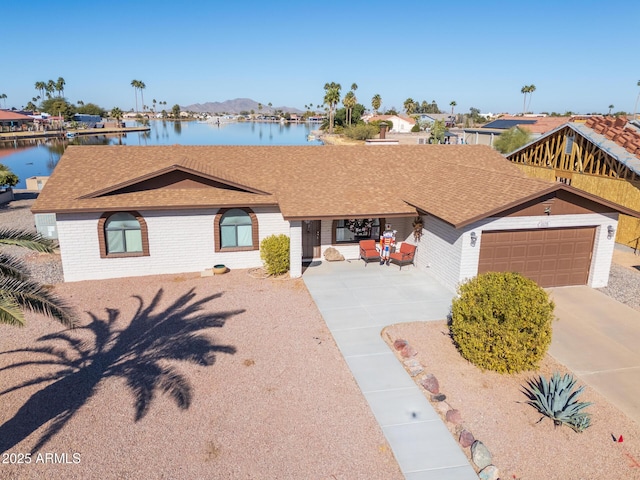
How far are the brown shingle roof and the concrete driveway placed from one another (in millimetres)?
3926

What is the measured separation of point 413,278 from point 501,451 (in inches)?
354

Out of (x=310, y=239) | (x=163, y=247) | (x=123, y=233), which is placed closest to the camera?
(x=123, y=233)

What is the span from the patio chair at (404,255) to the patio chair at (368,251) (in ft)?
1.98

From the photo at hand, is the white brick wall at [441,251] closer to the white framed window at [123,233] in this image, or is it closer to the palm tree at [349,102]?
the white framed window at [123,233]

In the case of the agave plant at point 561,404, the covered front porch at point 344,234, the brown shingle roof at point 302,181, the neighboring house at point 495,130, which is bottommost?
the agave plant at point 561,404

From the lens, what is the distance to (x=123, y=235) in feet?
53.8

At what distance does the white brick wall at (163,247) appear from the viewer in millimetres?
15992

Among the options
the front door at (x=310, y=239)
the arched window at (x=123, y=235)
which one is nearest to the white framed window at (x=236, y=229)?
the front door at (x=310, y=239)

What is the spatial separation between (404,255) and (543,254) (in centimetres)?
486

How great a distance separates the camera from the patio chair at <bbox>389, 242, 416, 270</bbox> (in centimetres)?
1748

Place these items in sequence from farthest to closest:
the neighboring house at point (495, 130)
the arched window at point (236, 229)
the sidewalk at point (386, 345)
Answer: the neighboring house at point (495, 130) → the arched window at point (236, 229) → the sidewalk at point (386, 345)

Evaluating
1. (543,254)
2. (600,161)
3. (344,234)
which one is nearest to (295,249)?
(344,234)

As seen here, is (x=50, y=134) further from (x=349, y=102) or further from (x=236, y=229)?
(x=236, y=229)

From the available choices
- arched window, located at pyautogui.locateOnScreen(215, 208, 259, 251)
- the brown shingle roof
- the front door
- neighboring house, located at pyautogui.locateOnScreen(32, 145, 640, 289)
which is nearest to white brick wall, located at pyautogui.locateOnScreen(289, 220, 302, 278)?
neighboring house, located at pyautogui.locateOnScreen(32, 145, 640, 289)
